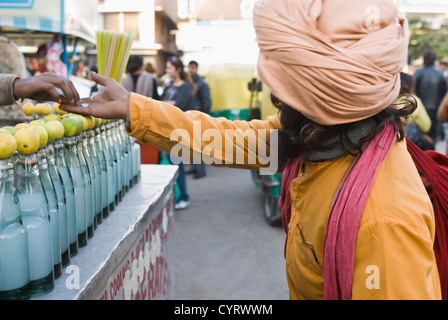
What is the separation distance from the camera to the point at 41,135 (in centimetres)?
124

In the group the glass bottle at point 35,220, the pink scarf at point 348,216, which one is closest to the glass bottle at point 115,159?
the glass bottle at point 35,220

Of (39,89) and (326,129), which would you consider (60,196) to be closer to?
(39,89)

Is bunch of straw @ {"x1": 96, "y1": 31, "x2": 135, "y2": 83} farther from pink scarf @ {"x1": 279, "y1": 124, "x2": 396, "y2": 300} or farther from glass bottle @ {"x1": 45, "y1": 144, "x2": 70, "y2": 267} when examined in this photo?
pink scarf @ {"x1": 279, "y1": 124, "x2": 396, "y2": 300}

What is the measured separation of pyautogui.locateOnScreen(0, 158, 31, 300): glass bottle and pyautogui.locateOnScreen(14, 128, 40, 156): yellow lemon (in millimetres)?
43

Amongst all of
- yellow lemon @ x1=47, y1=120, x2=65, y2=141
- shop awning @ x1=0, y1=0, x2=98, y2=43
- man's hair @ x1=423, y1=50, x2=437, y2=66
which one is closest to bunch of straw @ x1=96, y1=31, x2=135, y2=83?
yellow lemon @ x1=47, y1=120, x2=65, y2=141

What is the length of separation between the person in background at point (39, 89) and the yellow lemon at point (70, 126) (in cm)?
8

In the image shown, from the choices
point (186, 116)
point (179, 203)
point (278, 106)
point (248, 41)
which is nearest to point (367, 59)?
point (278, 106)

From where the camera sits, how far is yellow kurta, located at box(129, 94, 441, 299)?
967 millimetres

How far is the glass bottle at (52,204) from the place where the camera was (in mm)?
1256

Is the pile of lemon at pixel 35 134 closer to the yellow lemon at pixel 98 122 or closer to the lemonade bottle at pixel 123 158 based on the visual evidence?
the yellow lemon at pixel 98 122

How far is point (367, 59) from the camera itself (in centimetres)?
105
